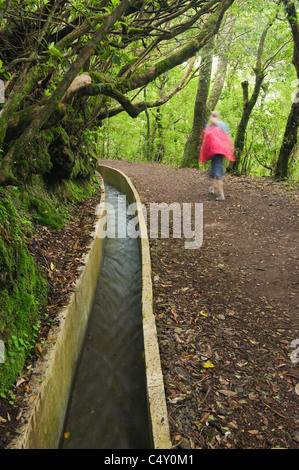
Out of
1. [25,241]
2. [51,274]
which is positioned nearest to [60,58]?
[25,241]

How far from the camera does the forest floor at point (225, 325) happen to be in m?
2.84

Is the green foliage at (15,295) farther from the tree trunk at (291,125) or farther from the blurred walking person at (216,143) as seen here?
the tree trunk at (291,125)

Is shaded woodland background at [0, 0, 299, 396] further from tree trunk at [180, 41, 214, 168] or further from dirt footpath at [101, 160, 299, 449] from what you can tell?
dirt footpath at [101, 160, 299, 449]

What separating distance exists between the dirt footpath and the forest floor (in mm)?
11

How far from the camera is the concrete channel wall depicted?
273cm

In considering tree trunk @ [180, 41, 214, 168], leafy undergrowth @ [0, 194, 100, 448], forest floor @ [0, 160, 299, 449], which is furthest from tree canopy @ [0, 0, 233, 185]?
tree trunk @ [180, 41, 214, 168]

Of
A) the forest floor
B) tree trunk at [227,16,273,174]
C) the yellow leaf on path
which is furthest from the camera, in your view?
tree trunk at [227,16,273,174]

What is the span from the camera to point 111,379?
174 inches

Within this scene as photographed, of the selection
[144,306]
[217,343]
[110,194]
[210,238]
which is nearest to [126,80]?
[210,238]

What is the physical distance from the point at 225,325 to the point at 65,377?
2.03 metres

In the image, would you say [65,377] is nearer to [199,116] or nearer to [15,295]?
[15,295]

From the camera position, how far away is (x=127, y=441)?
3600mm

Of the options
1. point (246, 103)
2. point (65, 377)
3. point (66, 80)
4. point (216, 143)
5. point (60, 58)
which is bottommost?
point (65, 377)

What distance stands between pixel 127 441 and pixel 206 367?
1.19 metres
